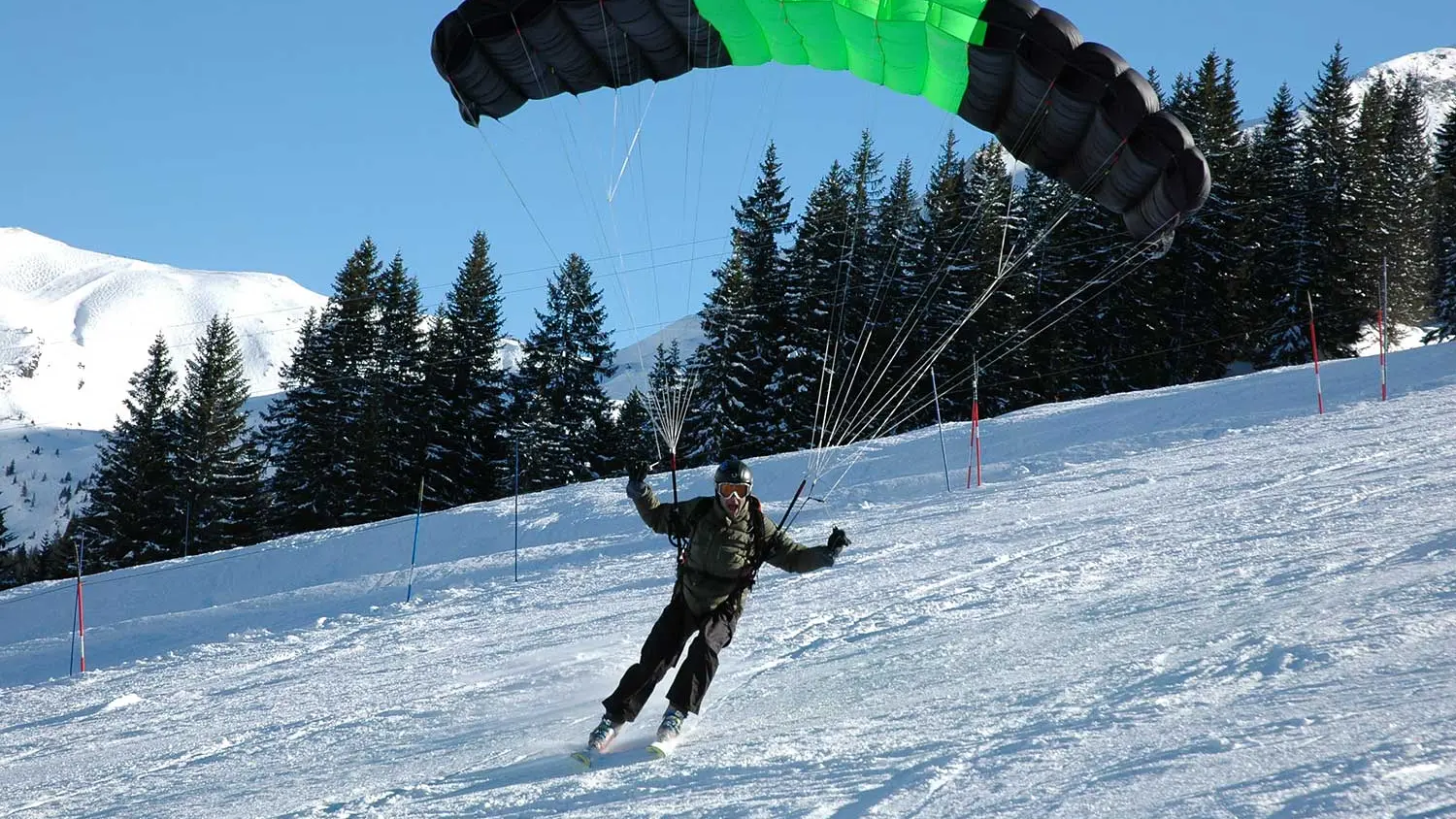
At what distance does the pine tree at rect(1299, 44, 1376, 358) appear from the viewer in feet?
117

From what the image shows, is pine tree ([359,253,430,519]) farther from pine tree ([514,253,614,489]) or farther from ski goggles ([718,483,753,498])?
ski goggles ([718,483,753,498])

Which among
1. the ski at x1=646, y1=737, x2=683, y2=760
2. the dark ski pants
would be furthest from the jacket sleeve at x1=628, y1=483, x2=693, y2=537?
the ski at x1=646, y1=737, x2=683, y2=760

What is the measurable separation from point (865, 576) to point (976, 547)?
1.21 meters

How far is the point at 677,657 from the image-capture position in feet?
20.3

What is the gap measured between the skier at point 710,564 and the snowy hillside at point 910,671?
0.35 meters

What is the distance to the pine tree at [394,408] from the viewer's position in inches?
1411

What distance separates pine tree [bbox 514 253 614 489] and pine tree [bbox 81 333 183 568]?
36.5 feet

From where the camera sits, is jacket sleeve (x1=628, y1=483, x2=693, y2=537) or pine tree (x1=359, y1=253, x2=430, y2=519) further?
pine tree (x1=359, y1=253, x2=430, y2=519)

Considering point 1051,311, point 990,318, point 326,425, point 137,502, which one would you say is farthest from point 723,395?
point 137,502

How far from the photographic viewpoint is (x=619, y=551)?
13.7 meters

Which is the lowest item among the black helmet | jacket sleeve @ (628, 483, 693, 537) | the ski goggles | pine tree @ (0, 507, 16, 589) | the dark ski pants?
pine tree @ (0, 507, 16, 589)

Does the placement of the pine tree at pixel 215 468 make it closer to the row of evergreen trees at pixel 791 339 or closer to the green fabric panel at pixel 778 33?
the row of evergreen trees at pixel 791 339

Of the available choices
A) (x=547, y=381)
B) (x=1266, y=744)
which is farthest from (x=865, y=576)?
(x=547, y=381)

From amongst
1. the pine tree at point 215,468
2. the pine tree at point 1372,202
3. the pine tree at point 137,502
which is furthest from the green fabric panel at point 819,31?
the pine tree at point 137,502
